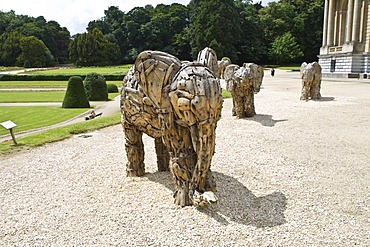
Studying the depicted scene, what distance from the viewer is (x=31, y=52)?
73625 mm

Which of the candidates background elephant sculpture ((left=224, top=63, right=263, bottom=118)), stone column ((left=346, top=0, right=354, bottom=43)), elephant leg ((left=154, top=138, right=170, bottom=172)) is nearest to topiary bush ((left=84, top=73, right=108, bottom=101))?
background elephant sculpture ((left=224, top=63, right=263, bottom=118))

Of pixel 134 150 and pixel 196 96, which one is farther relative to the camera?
pixel 134 150

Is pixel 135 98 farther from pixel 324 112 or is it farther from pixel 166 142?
pixel 324 112

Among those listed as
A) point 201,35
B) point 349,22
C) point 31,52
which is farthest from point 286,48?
point 31,52

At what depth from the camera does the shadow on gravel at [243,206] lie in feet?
18.2

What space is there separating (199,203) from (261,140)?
615cm

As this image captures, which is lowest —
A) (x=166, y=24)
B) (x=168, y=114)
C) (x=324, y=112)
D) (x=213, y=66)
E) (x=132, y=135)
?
(x=324, y=112)

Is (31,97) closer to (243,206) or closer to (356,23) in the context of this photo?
(243,206)

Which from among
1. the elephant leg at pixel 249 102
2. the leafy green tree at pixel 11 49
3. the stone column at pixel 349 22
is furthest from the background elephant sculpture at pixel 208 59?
the leafy green tree at pixel 11 49

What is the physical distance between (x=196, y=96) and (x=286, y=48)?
64.3 m

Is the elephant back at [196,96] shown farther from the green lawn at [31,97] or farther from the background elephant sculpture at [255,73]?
the green lawn at [31,97]

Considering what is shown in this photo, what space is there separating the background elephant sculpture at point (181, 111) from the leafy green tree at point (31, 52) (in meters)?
75.3

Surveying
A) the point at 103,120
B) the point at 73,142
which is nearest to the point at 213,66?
the point at 73,142

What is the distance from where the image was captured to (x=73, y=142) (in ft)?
37.2
